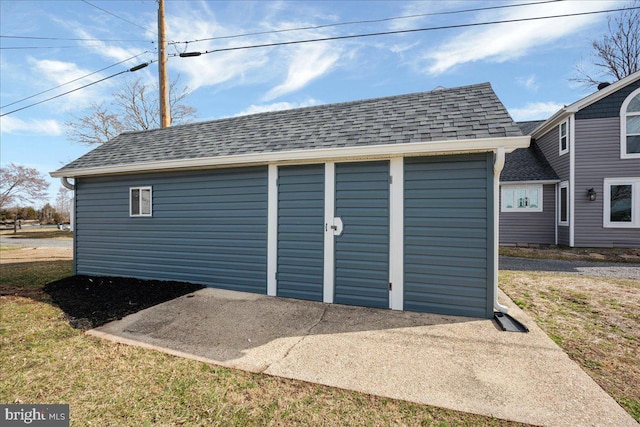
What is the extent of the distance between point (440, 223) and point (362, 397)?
8.59ft

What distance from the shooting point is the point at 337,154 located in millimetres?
4371

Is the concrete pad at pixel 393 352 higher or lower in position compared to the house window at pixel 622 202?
lower

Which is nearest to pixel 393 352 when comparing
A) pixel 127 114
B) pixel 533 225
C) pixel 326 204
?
pixel 326 204

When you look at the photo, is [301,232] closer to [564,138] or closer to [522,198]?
[522,198]

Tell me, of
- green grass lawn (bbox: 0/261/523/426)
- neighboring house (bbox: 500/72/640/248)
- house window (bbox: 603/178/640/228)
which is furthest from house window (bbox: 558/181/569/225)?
green grass lawn (bbox: 0/261/523/426)

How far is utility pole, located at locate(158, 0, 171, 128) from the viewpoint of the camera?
9125mm

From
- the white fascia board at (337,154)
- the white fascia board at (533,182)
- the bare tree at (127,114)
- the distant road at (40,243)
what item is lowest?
the distant road at (40,243)

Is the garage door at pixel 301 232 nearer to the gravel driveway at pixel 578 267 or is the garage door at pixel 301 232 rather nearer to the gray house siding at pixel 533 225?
the gravel driveway at pixel 578 267

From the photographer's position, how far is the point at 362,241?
4438 mm

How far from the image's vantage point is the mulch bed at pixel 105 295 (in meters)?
4.15

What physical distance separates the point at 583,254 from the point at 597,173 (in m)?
3.09

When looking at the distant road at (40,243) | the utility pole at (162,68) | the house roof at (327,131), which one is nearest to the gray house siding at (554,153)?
the house roof at (327,131)

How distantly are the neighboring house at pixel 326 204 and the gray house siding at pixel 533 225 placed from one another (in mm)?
9088

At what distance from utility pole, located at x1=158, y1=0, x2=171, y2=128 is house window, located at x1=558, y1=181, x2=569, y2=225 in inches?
567
